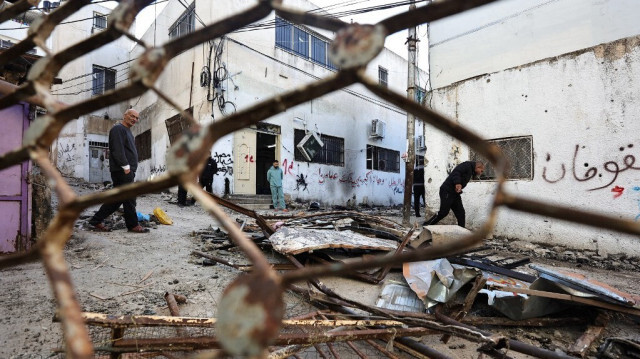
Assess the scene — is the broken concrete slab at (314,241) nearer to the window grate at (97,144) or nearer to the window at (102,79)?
the window grate at (97,144)

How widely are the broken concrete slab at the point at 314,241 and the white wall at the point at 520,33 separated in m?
3.97

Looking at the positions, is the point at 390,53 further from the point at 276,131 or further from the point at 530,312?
the point at 530,312

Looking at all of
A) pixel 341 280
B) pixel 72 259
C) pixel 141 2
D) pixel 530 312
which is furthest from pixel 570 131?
pixel 72 259

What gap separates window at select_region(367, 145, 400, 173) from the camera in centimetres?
1514

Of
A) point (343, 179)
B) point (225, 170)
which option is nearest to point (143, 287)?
point (225, 170)

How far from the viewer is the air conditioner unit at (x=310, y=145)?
12.0m

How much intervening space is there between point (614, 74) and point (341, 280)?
18.5ft

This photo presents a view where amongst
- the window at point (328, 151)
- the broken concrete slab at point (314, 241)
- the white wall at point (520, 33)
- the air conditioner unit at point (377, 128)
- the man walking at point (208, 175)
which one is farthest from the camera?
the air conditioner unit at point (377, 128)

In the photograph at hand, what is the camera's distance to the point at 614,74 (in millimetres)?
5152

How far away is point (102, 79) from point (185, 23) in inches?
352

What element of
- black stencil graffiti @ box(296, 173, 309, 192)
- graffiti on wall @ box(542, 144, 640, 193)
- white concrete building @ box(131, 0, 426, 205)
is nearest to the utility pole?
white concrete building @ box(131, 0, 426, 205)

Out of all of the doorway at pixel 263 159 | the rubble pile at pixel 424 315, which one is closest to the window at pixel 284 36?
the doorway at pixel 263 159

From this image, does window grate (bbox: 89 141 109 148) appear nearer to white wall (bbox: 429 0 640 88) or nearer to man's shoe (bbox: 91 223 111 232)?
man's shoe (bbox: 91 223 111 232)

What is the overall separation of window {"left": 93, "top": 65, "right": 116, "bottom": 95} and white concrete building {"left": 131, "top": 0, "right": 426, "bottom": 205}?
3.46 meters
